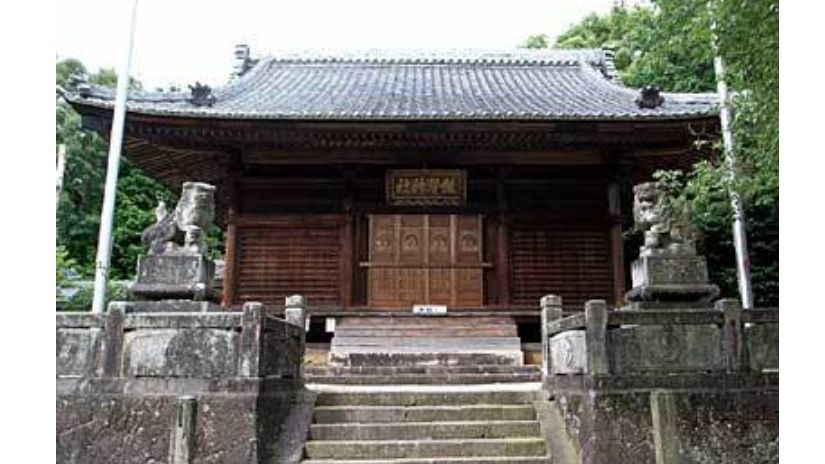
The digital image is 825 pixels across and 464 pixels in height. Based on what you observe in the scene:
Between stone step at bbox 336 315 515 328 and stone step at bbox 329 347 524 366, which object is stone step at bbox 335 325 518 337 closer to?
stone step at bbox 336 315 515 328

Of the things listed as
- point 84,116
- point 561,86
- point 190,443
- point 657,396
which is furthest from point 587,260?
point 84,116

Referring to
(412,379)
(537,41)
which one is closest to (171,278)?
(412,379)

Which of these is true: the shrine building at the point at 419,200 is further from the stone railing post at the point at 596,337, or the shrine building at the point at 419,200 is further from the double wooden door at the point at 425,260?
the stone railing post at the point at 596,337

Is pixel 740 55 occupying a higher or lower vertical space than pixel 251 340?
higher

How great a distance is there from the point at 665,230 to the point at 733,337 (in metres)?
1.48

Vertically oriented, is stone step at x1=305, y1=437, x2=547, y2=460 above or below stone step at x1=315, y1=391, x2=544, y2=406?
below

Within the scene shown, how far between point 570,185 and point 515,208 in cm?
127

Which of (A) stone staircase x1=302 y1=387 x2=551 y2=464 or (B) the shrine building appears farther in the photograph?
(B) the shrine building

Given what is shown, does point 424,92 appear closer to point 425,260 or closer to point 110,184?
point 425,260

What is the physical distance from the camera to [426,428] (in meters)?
7.79

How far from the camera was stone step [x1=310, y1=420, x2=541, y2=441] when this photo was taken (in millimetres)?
7734

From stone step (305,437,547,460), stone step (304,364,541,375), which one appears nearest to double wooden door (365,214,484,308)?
stone step (304,364,541,375)

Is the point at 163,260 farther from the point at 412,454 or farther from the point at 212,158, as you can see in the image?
the point at 212,158

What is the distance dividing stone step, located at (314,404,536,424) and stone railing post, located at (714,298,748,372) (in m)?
2.29
